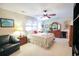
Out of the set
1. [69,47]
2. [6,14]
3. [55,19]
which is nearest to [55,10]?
[55,19]

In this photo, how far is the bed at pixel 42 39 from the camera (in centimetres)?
240

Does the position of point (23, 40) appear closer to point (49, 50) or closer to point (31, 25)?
point (31, 25)

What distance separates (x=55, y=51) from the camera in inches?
94.3

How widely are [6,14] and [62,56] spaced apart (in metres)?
1.22

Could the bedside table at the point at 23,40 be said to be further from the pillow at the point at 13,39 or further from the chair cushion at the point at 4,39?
the chair cushion at the point at 4,39

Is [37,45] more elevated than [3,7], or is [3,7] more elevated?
[3,7]

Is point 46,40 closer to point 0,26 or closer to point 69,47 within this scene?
point 69,47

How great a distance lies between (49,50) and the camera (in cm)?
241

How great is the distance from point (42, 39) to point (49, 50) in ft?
0.76

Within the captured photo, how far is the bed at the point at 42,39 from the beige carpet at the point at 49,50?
0.21ft

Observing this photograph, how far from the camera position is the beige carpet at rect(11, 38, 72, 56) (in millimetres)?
2381

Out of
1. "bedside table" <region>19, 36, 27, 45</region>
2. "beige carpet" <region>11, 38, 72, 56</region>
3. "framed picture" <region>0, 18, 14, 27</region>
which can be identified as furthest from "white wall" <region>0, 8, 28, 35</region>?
"beige carpet" <region>11, 38, 72, 56</region>

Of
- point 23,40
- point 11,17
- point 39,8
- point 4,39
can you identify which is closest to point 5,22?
point 11,17

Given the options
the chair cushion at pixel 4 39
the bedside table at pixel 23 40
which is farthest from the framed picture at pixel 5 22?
the bedside table at pixel 23 40
